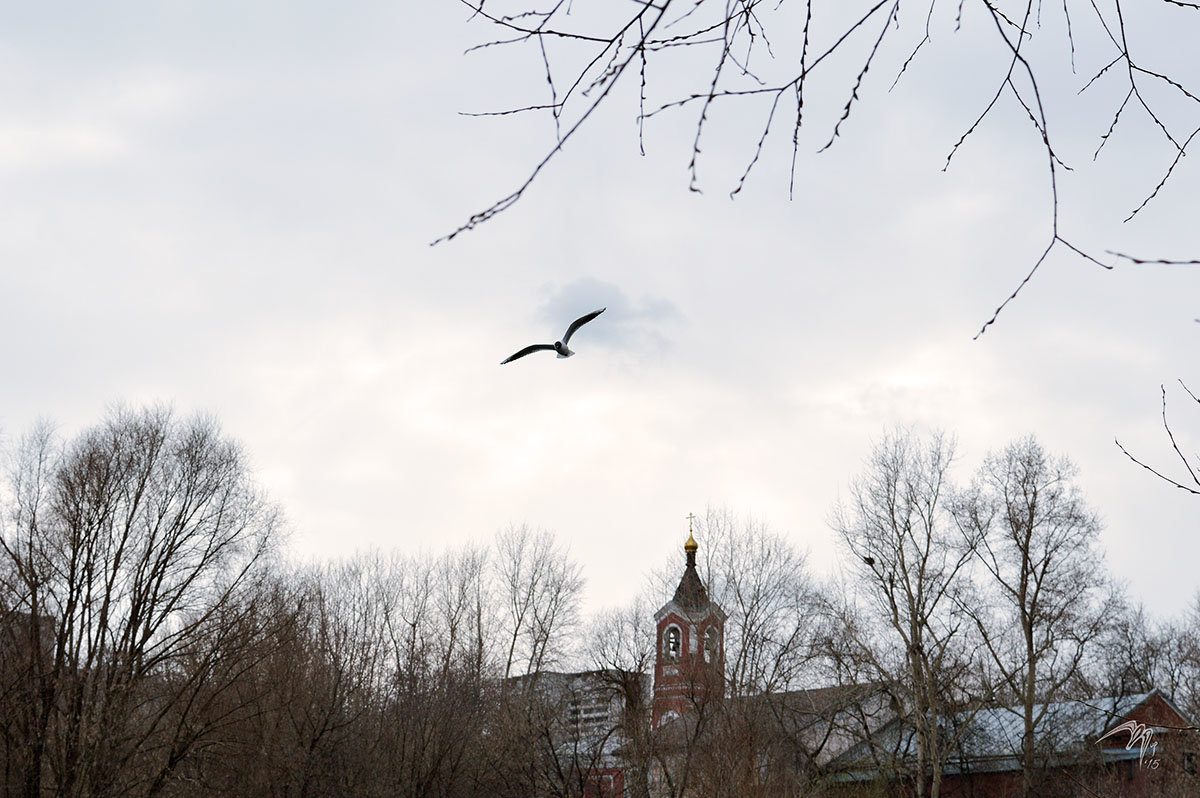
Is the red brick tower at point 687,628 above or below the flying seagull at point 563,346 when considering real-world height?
above

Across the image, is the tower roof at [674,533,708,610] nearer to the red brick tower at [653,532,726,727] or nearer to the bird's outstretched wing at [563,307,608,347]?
the red brick tower at [653,532,726,727]

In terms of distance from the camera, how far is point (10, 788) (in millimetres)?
18266

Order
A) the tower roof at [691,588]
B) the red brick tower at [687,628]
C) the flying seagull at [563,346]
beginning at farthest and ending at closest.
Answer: the tower roof at [691,588], the red brick tower at [687,628], the flying seagull at [563,346]

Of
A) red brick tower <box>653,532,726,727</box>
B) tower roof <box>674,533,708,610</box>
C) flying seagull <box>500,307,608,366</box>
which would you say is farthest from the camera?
tower roof <box>674,533,708,610</box>

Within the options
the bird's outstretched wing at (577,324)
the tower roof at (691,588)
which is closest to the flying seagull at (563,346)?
the bird's outstretched wing at (577,324)

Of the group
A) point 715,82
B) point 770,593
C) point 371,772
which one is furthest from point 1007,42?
point 770,593

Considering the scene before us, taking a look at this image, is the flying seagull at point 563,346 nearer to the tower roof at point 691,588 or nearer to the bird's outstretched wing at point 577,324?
the bird's outstretched wing at point 577,324

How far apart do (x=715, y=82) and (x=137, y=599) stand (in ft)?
69.3

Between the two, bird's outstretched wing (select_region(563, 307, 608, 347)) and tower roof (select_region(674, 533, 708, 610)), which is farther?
tower roof (select_region(674, 533, 708, 610))

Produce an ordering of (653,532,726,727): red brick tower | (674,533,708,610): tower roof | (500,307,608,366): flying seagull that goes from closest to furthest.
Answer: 1. (500,307,608,366): flying seagull
2. (653,532,726,727): red brick tower
3. (674,533,708,610): tower roof

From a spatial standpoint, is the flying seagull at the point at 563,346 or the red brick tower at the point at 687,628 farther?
the red brick tower at the point at 687,628

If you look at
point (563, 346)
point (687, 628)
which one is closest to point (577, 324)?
point (563, 346)

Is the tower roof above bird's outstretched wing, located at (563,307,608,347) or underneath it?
above

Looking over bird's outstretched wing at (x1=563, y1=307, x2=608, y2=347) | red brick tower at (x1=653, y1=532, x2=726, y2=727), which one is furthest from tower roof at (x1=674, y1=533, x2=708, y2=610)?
bird's outstretched wing at (x1=563, y1=307, x2=608, y2=347)
